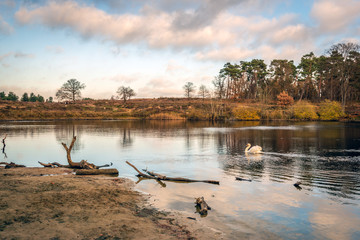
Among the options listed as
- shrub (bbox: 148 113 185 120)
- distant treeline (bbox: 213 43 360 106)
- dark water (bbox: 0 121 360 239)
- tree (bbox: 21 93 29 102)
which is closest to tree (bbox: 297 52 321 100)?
distant treeline (bbox: 213 43 360 106)

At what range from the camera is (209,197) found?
13.3 metres

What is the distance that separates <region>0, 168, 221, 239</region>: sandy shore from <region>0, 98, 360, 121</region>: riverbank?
86254 millimetres

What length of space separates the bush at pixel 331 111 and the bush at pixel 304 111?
9.55 feet

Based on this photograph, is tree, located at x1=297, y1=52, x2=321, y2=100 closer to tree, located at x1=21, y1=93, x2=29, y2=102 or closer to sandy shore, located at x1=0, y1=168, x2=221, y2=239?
sandy shore, located at x1=0, y1=168, x2=221, y2=239

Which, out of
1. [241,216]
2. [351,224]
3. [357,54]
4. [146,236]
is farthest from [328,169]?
[357,54]

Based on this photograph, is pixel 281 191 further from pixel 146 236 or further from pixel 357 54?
pixel 357 54

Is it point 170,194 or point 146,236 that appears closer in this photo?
point 146,236

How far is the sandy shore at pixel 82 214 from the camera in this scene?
27.5 ft

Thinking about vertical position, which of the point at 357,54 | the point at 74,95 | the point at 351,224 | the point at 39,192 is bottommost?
the point at 351,224

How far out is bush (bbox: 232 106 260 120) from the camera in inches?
3733

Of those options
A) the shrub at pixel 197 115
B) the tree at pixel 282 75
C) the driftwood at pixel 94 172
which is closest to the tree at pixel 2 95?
the shrub at pixel 197 115

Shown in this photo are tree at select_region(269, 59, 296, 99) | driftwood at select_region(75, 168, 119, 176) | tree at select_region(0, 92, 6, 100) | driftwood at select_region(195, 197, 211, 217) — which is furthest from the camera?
tree at select_region(0, 92, 6, 100)

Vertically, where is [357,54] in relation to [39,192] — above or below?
above

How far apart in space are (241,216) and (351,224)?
164 inches
